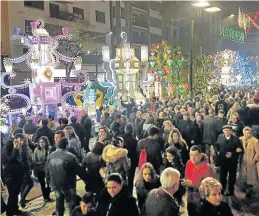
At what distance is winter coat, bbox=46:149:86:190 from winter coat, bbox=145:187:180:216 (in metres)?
1.43

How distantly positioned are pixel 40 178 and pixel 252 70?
41.9ft

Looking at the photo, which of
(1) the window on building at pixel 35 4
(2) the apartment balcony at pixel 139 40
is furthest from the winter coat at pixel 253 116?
(2) the apartment balcony at pixel 139 40

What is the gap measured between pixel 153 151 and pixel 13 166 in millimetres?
1839

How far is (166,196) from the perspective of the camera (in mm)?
3090

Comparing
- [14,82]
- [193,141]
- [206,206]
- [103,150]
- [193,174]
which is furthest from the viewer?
[14,82]

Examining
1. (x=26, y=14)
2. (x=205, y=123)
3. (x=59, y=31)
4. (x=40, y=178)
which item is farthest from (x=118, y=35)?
(x=40, y=178)

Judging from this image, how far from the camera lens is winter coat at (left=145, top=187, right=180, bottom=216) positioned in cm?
306

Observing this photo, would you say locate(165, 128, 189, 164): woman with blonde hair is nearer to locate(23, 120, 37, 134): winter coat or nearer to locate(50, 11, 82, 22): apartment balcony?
locate(23, 120, 37, 134): winter coat

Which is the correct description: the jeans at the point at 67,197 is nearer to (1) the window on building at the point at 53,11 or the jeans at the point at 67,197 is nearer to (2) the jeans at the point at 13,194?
(2) the jeans at the point at 13,194

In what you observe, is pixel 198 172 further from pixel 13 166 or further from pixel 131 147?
pixel 13 166

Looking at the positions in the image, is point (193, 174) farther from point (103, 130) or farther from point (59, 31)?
point (59, 31)

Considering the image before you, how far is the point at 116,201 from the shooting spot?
330 cm

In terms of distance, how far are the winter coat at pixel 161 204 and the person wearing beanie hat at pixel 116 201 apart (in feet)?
0.64

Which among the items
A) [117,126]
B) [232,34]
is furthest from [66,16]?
[117,126]
